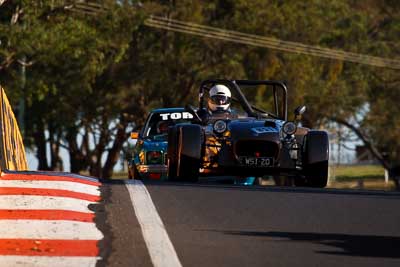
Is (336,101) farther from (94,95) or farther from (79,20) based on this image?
(79,20)

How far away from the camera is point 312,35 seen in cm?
5406

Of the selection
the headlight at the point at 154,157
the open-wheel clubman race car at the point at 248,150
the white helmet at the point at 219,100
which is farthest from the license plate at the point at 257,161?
the headlight at the point at 154,157

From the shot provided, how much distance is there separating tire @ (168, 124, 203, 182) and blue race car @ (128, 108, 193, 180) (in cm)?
206

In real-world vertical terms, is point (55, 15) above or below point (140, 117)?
above

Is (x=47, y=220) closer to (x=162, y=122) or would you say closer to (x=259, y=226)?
(x=259, y=226)

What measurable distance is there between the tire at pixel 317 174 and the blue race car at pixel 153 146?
2.68 meters

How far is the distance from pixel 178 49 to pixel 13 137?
33.9 m

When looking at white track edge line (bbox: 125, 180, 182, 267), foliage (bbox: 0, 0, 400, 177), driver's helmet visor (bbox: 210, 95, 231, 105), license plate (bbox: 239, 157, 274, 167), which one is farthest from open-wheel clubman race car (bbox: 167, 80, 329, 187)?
foliage (bbox: 0, 0, 400, 177)

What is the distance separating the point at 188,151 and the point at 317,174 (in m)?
1.73

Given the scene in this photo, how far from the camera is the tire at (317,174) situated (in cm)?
1547

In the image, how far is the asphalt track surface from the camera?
816 centimetres

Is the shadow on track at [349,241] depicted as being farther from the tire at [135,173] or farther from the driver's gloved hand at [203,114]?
the tire at [135,173]

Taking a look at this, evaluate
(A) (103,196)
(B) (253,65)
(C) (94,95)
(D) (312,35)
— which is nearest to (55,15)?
(C) (94,95)

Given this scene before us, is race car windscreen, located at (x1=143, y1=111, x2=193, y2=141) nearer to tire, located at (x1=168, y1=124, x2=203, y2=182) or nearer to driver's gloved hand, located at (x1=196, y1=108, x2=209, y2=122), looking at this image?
driver's gloved hand, located at (x1=196, y1=108, x2=209, y2=122)
